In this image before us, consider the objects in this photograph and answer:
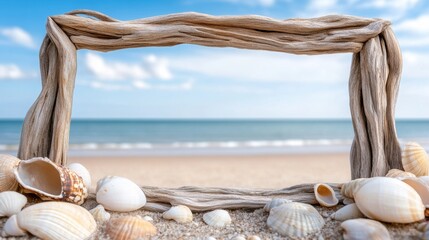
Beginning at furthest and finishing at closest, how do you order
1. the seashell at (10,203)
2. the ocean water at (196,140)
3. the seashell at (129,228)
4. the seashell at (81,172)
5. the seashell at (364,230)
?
the ocean water at (196,140) < the seashell at (81,172) < the seashell at (10,203) < the seashell at (129,228) < the seashell at (364,230)

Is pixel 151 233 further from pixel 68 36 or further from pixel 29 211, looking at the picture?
pixel 68 36

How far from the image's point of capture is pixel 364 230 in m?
1.31

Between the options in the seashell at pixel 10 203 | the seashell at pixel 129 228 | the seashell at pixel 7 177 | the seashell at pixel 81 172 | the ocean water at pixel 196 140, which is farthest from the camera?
the ocean water at pixel 196 140

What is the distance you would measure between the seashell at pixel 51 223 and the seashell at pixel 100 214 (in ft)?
0.30

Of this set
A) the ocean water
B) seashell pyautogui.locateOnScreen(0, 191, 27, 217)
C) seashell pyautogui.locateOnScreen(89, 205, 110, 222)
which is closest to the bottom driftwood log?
seashell pyautogui.locateOnScreen(89, 205, 110, 222)

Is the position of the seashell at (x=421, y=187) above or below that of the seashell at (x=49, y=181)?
→ above

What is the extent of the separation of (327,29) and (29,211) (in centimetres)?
161

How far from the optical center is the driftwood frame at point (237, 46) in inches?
72.3

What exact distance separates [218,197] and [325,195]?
1.70 feet

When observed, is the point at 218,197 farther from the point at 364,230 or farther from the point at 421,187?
the point at 421,187

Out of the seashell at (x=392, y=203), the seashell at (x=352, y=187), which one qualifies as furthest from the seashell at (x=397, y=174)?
the seashell at (x=392, y=203)

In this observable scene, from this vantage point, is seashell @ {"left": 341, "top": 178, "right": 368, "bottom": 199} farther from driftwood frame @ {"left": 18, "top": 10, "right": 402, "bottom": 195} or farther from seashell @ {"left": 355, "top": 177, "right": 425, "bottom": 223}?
driftwood frame @ {"left": 18, "top": 10, "right": 402, "bottom": 195}

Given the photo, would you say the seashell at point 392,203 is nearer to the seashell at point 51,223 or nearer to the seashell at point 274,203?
the seashell at point 274,203

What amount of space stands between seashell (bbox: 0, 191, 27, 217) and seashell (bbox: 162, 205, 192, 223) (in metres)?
0.61
